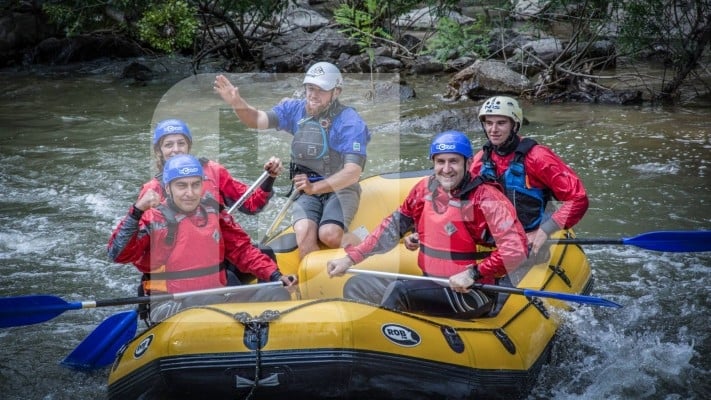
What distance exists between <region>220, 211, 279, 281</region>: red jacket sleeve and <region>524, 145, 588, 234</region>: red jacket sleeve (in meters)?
1.67

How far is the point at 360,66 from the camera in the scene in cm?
1365

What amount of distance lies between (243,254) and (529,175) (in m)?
1.77

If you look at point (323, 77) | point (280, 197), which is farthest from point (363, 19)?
point (323, 77)

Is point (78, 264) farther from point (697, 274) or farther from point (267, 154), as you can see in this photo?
point (697, 274)

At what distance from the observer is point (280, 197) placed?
8047 mm

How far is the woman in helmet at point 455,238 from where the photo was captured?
4.13 m

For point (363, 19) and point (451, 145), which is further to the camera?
point (363, 19)

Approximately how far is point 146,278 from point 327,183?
55.9 inches

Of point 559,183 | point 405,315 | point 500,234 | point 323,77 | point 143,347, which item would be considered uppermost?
point 323,77

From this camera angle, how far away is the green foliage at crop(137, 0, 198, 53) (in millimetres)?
11898

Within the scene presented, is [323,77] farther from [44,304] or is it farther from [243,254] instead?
[44,304]

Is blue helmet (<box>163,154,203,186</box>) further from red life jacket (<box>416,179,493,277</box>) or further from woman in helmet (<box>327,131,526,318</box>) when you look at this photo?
red life jacket (<box>416,179,493,277</box>)

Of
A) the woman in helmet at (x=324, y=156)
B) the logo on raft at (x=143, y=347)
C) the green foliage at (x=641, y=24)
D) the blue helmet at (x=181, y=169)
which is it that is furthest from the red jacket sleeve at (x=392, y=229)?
the green foliage at (x=641, y=24)

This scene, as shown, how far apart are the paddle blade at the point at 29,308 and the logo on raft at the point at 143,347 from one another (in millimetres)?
428
